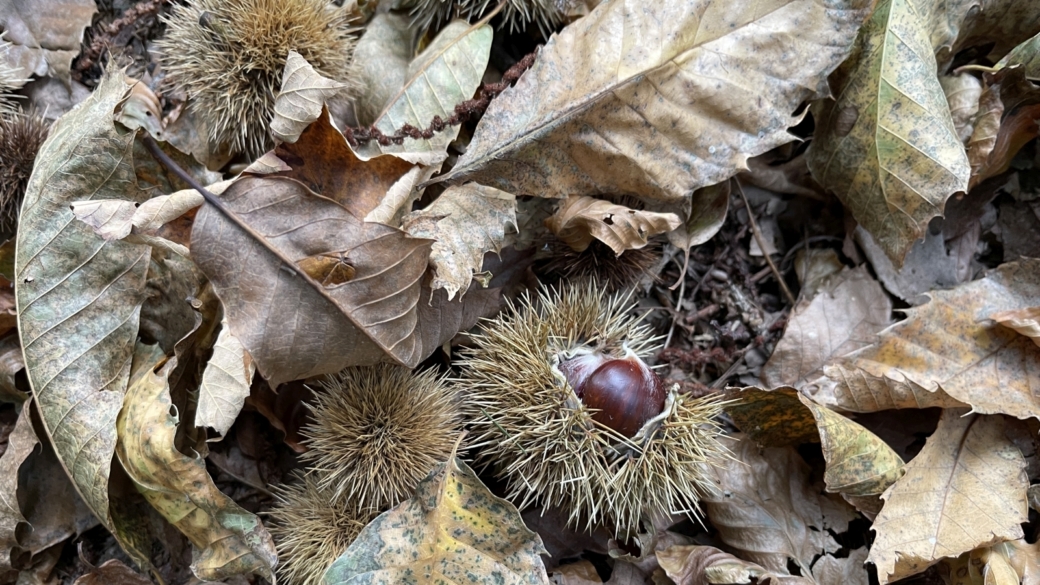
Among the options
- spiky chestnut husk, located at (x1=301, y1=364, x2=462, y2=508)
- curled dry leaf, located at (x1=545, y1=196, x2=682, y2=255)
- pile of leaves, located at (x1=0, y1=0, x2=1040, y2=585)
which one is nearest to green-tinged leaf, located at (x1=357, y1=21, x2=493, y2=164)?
pile of leaves, located at (x1=0, y1=0, x2=1040, y2=585)

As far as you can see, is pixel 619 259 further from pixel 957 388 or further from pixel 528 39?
pixel 957 388

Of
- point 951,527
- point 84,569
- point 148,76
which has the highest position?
point 148,76

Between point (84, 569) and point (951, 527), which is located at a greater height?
point (951, 527)

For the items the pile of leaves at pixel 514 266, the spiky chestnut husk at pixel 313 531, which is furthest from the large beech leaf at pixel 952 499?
the spiky chestnut husk at pixel 313 531

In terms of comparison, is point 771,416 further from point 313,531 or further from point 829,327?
point 313,531

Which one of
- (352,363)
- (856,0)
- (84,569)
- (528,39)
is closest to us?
(352,363)

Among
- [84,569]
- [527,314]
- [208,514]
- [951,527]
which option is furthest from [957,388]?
[84,569]

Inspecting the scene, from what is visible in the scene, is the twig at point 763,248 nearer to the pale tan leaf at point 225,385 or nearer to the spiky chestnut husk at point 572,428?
the spiky chestnut husk at point 572,428

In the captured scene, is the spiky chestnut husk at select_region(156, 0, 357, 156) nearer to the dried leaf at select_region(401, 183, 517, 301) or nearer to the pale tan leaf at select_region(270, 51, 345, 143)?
the pale tan leaf at select_region(270, 51, 345, 143)

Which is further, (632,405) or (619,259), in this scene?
(619,259)
